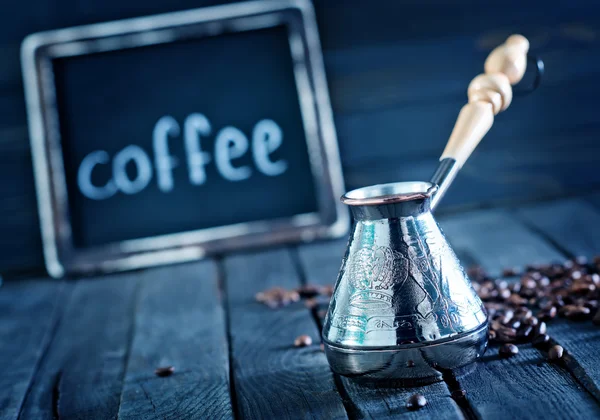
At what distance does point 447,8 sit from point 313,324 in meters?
1.17

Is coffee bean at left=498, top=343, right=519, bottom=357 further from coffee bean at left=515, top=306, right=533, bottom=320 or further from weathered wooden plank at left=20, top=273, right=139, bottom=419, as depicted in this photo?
weathered wooden plank at left=20, top=273, right=139, bottom=419

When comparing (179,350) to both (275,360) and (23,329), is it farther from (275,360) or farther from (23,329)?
(23,329)

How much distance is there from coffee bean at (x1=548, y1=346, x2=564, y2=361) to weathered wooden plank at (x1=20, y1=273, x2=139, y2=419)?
0.61 metres

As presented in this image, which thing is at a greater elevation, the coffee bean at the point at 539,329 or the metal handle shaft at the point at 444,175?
the metal handle shaft at the point at 444,175

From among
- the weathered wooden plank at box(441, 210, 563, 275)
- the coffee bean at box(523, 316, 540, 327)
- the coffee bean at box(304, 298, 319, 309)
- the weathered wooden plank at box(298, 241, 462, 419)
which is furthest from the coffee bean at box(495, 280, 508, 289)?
the weathered wooden plank at box(298, 241, 462, 419)

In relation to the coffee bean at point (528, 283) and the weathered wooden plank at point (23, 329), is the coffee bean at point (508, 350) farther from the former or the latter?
the weathered wooden plank at point (23, 329)

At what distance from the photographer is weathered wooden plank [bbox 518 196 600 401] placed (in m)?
1.00

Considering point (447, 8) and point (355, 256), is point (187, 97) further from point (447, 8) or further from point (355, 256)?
point (355, 256)

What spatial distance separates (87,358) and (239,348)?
0.28 m

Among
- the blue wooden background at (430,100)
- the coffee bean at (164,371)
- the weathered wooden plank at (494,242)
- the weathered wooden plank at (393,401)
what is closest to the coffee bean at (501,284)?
the weathered wooden plank at (494,242)

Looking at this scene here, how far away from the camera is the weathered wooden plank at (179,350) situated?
3.49ft

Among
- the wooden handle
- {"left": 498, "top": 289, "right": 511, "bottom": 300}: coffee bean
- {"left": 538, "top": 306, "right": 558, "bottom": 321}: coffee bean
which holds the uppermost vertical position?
the wooden handle

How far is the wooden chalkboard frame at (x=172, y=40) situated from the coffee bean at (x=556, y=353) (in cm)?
107

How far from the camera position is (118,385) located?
1190 millimetres
